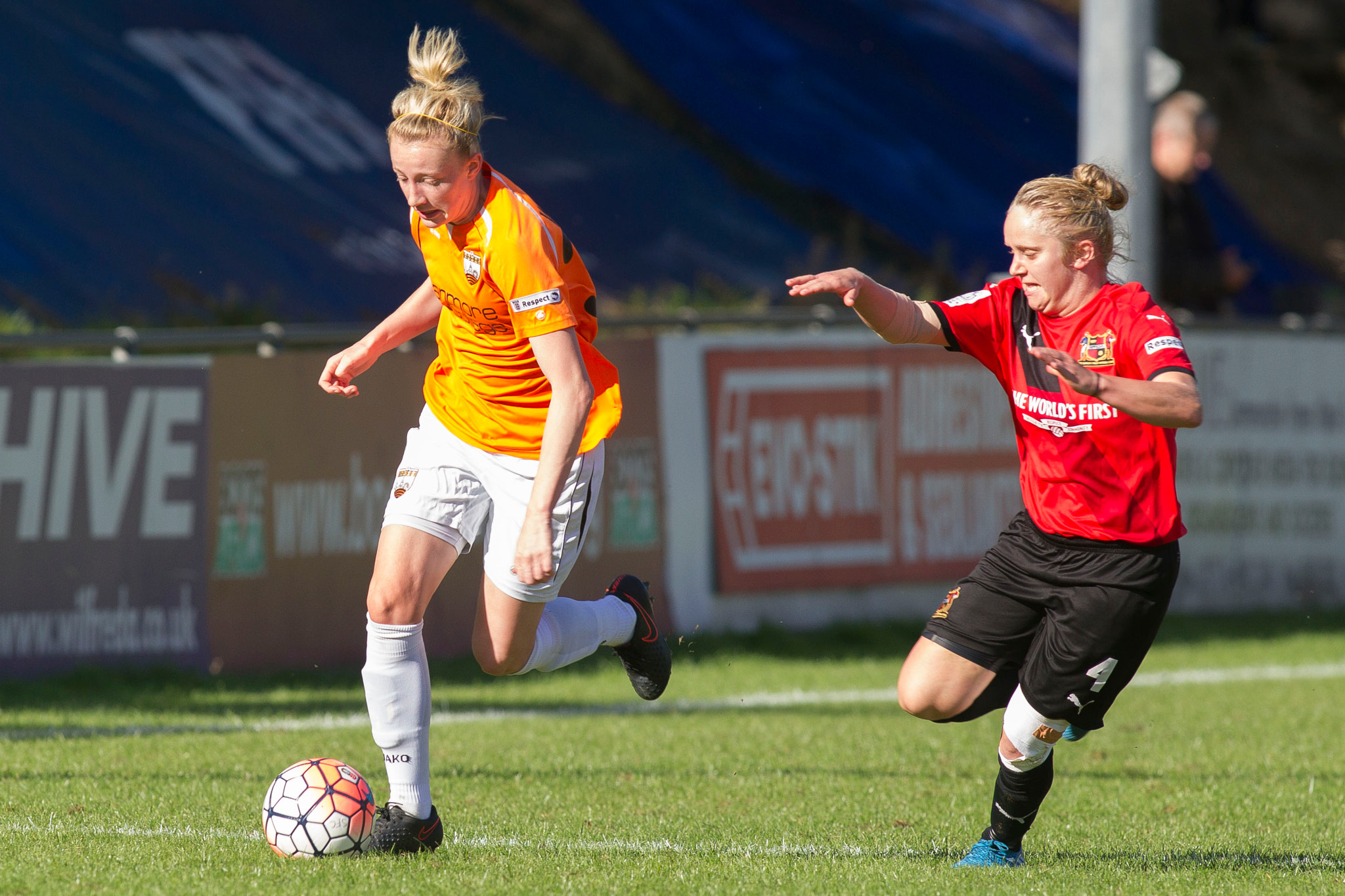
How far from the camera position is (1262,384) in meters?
13.2

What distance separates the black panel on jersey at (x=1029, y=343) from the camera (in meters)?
4.90

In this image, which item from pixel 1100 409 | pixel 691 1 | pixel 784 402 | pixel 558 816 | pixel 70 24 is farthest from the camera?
pixel 691 1

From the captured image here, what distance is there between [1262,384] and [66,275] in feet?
32.0

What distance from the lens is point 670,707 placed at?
29.1 ft

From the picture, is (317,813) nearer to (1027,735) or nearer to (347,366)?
(347,366)

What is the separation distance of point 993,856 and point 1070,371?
1760mm

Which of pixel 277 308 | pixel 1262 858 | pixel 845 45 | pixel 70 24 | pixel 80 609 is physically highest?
pixel 845 45

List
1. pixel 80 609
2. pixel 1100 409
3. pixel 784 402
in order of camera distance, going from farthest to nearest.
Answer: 1. pixel 784 402
2. pixel 80 609
3. pixel 1100 409

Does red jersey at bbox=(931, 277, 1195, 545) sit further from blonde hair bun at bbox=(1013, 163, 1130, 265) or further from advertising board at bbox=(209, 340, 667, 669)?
advertising board at bbox=(209, 340, 667, 669)

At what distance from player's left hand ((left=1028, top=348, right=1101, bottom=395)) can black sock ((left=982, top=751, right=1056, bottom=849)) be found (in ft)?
4.61

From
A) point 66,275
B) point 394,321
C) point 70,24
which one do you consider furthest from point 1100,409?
point 70,24

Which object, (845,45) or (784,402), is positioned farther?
(845,45)

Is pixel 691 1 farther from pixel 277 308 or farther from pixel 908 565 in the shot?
pixel 908 565

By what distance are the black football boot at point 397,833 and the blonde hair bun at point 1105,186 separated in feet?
9.12
